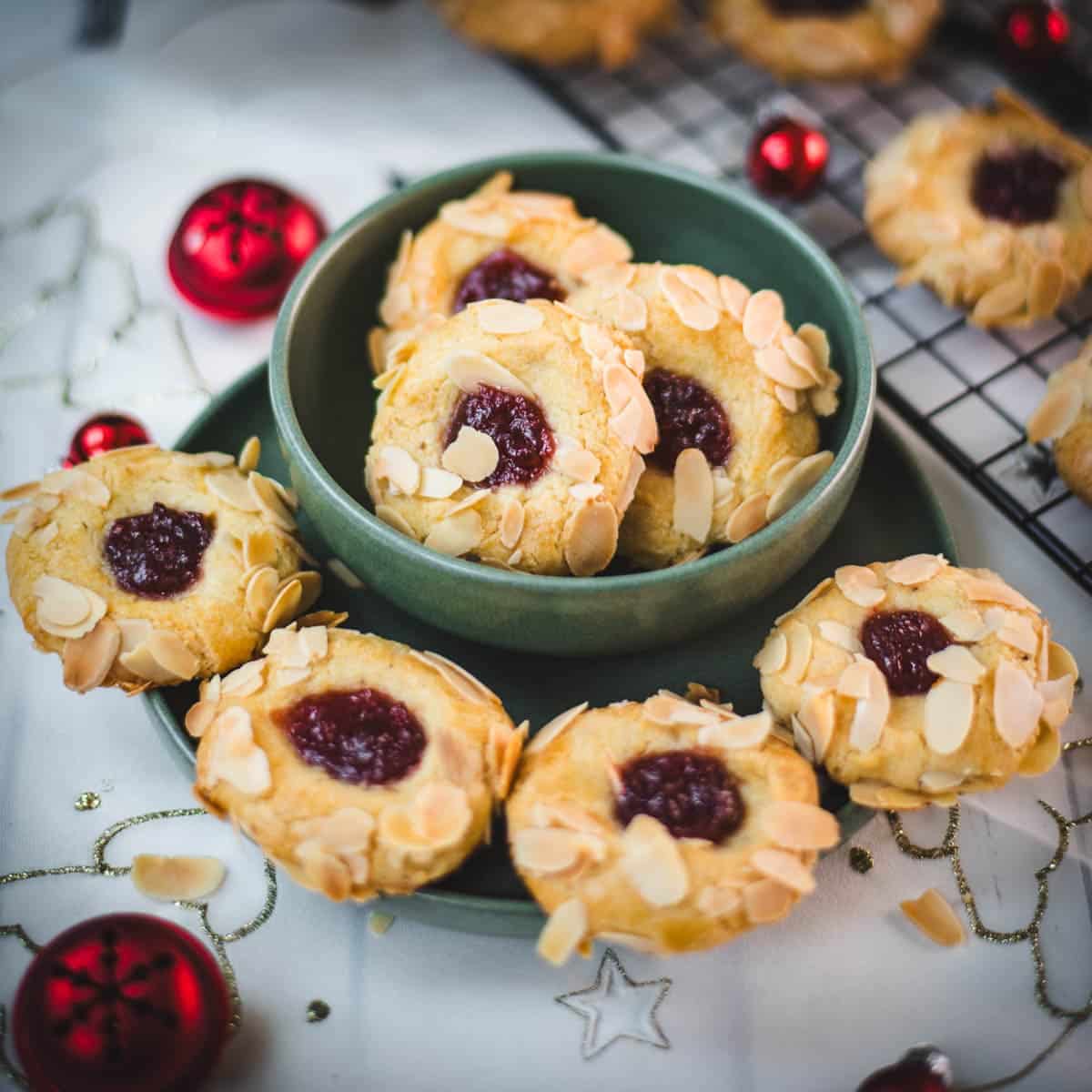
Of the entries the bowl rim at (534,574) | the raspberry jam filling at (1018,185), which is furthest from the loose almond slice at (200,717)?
the raspberry jam filling at (1018,185)

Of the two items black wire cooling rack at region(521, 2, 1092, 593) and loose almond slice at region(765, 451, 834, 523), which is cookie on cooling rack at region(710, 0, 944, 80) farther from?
loose almond slice at region(765, 451, 834, 523)

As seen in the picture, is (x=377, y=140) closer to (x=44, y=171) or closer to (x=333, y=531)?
(x=44, y=171)

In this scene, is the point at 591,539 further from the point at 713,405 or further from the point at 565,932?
the point at 565,932

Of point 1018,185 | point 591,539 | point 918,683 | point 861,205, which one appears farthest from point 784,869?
point 861,205

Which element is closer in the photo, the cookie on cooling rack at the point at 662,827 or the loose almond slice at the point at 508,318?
the cookie on cooling rack at the point at 662,827

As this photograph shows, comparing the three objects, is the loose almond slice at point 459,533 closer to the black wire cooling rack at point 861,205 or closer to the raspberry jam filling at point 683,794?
the raspberry jam filling at point 683,794

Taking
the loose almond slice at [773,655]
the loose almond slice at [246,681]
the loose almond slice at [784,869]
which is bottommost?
the loose almond slice at [246,681]
